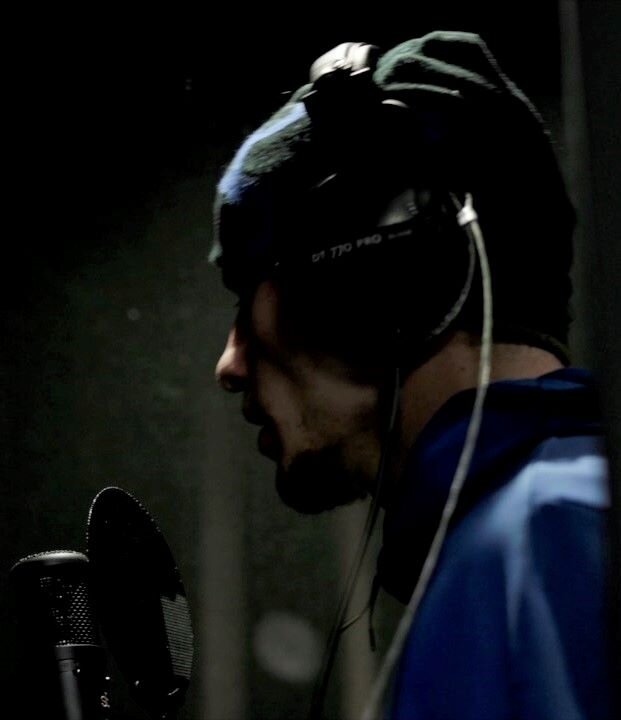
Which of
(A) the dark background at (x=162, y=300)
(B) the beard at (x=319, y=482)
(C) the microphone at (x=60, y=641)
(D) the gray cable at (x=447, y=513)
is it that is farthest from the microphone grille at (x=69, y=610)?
(A) the dark background at (x=162, y=300)

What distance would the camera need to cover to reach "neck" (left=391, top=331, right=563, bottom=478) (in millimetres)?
899

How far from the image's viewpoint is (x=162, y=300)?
163cm

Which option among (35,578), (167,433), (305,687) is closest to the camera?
(35,578)

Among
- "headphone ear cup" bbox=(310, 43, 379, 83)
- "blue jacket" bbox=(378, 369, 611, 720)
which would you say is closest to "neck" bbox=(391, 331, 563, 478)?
"blue jacket" bbox=(378, 369, 611, 720)

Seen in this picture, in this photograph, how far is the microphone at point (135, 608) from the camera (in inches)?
36.9

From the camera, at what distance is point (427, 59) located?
965mm

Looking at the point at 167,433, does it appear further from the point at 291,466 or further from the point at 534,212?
the point at 534,212

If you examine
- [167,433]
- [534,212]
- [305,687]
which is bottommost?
[305,687]

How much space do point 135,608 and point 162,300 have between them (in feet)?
2.46

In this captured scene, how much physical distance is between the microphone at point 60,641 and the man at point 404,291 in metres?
0.20

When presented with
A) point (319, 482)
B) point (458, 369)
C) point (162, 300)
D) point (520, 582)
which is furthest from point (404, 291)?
point (162, 300)

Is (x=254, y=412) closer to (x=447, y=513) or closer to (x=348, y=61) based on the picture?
(x=348, y=61)

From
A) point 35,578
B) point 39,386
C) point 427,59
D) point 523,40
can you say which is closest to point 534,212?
point 427,59

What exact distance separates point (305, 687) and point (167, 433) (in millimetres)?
407
